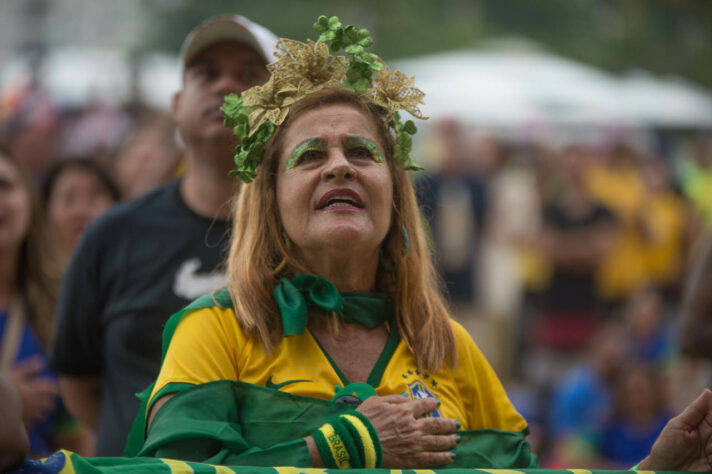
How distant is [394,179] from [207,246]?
109 centimetres

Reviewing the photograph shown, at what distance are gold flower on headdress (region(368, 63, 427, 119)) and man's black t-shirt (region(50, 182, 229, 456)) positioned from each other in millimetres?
1062

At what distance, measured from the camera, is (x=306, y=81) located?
144 inches

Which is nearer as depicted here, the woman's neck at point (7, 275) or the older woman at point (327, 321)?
the older woman at point (327, 321)

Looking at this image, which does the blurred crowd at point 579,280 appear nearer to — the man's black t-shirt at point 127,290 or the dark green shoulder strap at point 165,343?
the man's black t-shirt at point 127,290

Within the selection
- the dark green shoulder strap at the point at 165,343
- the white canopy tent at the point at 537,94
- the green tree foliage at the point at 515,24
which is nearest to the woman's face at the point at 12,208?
the dark green shoulder strap at the point at 165,343

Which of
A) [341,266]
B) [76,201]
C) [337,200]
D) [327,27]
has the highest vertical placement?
[327,27]

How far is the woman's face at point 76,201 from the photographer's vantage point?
6.73 metres

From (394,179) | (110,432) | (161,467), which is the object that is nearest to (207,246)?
(110,432)

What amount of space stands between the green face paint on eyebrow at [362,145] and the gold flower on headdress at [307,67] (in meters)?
0.20

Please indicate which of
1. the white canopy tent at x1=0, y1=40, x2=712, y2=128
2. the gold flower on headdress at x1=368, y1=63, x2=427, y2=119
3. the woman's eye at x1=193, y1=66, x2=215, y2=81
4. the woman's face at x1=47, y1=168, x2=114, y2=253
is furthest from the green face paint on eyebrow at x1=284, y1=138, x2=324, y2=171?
the white canopy tent at x1=0, y1=40, x2=712, y2=128

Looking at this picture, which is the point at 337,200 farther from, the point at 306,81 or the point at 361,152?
the point at 306,81

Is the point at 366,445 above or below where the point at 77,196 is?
below

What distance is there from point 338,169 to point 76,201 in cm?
366

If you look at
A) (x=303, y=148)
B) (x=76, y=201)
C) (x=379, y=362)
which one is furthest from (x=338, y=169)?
(x=76, y=201)
